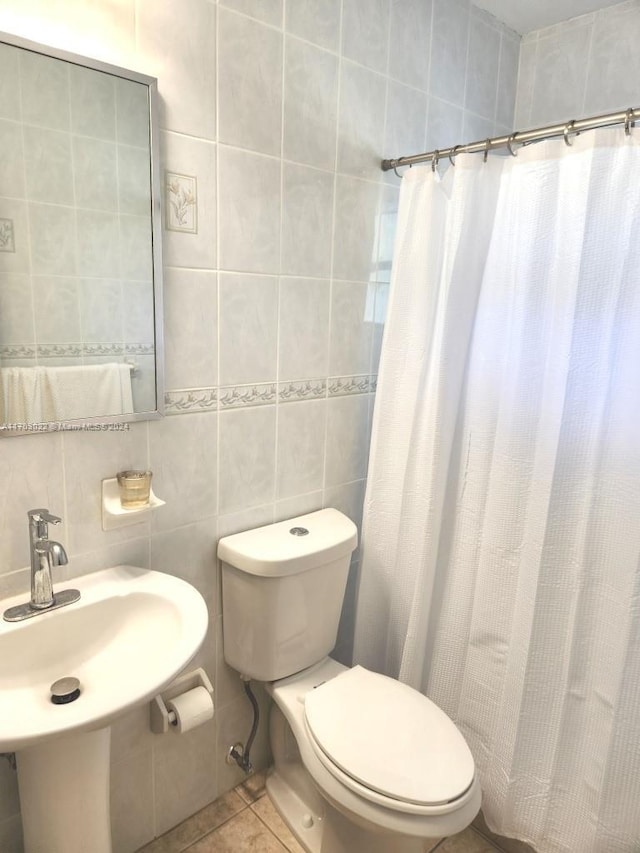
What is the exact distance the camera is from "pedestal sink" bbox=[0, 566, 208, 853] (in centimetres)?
108

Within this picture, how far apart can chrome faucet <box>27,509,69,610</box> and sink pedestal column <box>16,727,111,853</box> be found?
27 centimetres

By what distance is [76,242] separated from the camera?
1177 mm

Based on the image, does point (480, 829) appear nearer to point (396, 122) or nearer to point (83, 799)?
point (83, 799)

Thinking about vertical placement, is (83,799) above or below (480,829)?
above

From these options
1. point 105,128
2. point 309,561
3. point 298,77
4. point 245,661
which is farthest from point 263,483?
point 298,77

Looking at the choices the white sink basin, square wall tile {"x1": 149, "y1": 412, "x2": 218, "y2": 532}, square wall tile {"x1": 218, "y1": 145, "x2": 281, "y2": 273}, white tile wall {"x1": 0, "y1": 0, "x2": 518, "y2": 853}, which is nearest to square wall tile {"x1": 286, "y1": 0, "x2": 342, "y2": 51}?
white tile wall {"x1": 0, "y1": 0, "x2": 518, "y2": 853}

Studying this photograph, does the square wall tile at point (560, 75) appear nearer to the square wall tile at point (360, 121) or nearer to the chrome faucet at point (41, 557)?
the square wall tile at point (360, 121)

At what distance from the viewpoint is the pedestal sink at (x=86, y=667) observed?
108 cm

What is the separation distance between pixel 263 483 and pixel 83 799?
0.81m

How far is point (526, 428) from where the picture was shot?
4.66 feet

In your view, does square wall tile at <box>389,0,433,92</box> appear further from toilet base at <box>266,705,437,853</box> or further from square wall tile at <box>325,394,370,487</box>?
toilet base at <box>266,705,437,853</box>

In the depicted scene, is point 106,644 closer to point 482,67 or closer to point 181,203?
point 181,203

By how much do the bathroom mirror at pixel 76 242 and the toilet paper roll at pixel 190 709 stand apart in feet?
2.40

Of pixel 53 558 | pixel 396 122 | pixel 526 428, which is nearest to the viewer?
pixel 53 558
